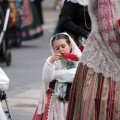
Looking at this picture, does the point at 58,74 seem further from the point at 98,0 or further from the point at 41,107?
the point at 98,0

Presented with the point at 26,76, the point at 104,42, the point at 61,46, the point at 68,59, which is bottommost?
the point at 26,76

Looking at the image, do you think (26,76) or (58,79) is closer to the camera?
(58,79)

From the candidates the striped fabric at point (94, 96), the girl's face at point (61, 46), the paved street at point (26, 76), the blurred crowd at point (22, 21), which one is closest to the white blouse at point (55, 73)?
the girl's face at point (61, 46)

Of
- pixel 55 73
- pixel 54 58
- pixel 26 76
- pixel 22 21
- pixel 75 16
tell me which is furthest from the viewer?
pixel 22 21

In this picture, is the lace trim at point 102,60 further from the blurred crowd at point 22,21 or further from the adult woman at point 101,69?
the blurred crowd at point 22,21

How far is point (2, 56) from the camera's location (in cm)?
1169

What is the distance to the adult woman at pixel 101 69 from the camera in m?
4.20

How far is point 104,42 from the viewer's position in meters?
4.26

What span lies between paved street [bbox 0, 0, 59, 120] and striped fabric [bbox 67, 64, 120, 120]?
7.61ft

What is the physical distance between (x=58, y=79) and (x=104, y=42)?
954 millimetres

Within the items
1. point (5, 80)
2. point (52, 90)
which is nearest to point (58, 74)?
point (52, 90)

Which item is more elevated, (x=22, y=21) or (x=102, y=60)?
(x=102, y=60)

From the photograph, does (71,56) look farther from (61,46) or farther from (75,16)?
(75,16)

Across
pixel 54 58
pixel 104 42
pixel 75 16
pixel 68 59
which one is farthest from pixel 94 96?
pixel 75 16
